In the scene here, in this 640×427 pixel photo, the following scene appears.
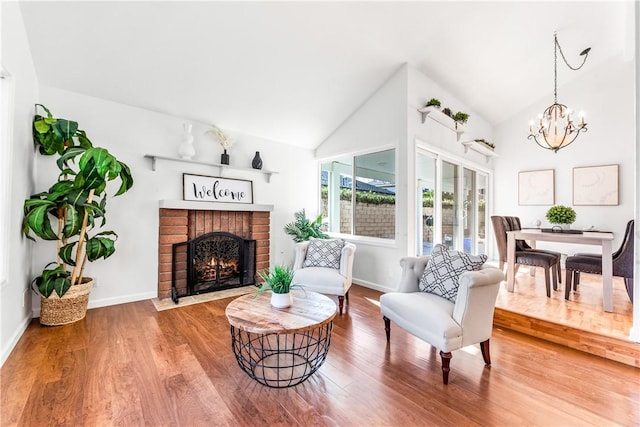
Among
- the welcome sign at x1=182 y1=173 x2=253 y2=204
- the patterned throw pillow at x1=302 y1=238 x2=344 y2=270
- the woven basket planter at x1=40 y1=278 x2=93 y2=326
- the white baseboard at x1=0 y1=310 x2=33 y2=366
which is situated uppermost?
the welcome sign at x1=182 y1=173 x2=253 y2=204

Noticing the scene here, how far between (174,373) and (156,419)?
0.45 m

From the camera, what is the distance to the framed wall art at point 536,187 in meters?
5.33

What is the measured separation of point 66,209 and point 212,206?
1.50 meters

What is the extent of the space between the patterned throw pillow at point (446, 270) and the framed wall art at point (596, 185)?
4347 millimetres

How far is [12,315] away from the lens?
7.56 ft

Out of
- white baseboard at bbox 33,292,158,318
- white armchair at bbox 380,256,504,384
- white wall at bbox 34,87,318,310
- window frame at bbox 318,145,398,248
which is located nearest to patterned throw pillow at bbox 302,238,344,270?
window frame at bbox 318,145,398,248

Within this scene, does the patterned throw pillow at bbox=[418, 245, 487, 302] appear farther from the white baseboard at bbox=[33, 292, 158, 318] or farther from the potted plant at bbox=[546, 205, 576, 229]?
the white baseboard at bbox=[33, 292, 158, 318]

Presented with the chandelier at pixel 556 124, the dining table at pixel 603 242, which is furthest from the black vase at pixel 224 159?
the chandelier at pixel 556 124

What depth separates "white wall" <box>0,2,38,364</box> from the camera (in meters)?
2.15


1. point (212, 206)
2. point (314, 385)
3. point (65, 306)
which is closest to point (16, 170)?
point (65, 306)

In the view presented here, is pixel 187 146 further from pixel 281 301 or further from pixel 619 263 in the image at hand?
pixel 619 263

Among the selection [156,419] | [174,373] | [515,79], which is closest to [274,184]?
[174,373]

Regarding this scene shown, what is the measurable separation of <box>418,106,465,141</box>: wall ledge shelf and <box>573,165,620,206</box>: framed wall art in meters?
2.34

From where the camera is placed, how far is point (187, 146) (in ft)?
12.1
